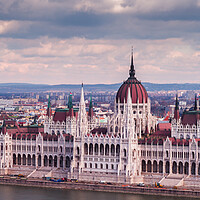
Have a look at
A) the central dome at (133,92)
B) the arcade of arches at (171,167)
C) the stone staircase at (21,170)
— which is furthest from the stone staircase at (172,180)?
the stone staircase at (21,170)

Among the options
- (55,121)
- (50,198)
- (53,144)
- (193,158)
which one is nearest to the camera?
(50,198)

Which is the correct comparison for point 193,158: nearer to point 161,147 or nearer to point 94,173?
point 161,147

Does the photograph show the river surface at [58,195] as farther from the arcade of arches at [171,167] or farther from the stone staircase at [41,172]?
the arcade of arches at [171,167]

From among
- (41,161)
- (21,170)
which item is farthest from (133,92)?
(21,170)

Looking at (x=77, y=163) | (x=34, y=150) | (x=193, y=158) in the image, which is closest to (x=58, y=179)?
(x=77, y=163)

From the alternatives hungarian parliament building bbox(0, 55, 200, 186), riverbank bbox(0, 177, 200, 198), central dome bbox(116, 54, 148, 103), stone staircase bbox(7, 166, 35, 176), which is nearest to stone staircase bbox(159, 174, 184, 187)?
hungarian parliament building bbox(0, 55, 200, 186)

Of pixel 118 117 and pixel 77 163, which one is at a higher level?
pixel 118 117

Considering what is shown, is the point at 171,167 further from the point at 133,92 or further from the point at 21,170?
the point at 21,170
